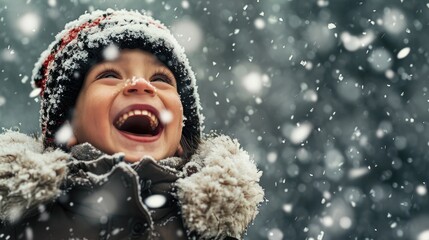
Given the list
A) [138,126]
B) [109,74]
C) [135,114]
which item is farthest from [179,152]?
[109,74]

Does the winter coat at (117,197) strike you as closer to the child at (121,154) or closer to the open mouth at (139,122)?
the child at (121,154)

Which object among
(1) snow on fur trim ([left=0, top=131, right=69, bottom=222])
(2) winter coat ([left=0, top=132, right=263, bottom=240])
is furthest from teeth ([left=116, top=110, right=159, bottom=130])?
(1) snow on fur trim ([left=0, top=131, right=69, bottom=222])

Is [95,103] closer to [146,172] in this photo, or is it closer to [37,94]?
[146,172]

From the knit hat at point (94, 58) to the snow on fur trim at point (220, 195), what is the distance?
1.51 feet

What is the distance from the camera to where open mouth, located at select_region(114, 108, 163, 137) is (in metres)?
2.10

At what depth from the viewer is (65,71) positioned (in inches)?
91.6

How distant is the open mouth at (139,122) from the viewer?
2096mm

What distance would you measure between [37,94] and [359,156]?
971cm

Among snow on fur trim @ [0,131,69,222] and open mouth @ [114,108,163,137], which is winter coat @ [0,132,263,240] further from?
open mouth @ [114,108,163,137]

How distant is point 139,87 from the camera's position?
2.11m

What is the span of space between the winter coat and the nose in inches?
10.3

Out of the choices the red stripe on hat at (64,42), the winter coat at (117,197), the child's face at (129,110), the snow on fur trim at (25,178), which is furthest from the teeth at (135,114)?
the red stripe on hat at (64,42)

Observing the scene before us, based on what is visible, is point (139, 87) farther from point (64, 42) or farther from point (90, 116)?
point (64, 42)

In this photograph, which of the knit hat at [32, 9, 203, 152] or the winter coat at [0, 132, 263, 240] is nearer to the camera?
the winter coat at [0, 132, 263, 240]
